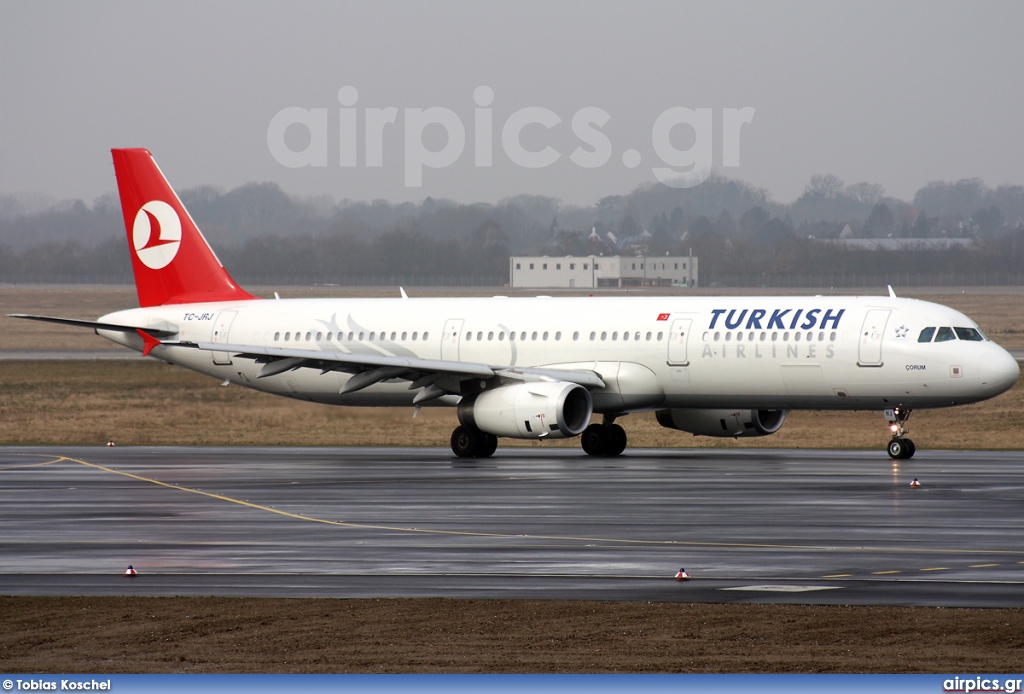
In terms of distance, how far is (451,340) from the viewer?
139 feet

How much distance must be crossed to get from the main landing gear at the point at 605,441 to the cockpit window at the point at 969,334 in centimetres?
896

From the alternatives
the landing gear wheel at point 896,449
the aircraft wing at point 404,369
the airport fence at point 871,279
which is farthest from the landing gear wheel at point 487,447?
the airport fence at point 871,279

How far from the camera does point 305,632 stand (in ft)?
46.5

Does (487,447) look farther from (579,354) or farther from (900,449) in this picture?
(900,449)

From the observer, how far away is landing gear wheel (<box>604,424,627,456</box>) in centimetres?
4062

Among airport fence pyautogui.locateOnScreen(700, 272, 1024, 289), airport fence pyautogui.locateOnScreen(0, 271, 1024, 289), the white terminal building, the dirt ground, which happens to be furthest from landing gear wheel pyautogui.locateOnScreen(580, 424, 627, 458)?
the white terminal building

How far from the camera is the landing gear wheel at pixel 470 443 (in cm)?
3941

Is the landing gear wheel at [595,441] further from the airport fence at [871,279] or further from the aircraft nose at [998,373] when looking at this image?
the airport fence at [871,279]

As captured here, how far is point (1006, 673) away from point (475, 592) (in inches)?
Answer: 253

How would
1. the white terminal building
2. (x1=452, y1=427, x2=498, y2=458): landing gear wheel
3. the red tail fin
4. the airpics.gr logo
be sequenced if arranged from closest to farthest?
1. (x1=452, y1=427, x2=498, y2=458): landing gear wheel
2. the red tail fin
3. the airpics.gr logo
4. the white terminal building

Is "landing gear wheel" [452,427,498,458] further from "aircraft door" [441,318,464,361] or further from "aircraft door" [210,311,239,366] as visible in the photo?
"aircraft door" [210,311,239,366]

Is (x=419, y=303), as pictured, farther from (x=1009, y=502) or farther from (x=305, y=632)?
(x=305, y=632)

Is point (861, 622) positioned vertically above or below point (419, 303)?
below

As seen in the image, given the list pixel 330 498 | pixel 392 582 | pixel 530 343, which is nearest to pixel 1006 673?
pixel 392 582
